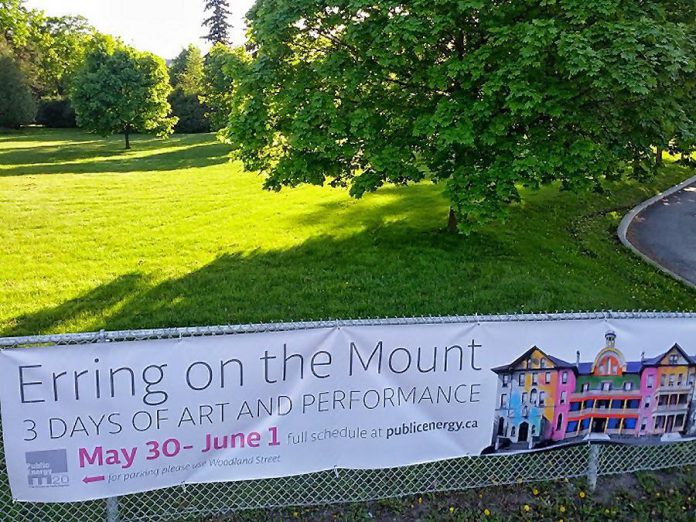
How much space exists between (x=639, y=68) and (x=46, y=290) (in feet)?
32.9

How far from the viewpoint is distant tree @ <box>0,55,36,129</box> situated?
1859 inches

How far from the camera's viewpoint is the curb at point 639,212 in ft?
39.0

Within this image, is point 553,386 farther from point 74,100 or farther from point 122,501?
point 74,100

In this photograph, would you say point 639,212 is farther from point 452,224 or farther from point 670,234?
point 452,224

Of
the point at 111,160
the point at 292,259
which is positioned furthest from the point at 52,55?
the point at 292,259

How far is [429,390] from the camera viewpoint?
176 inches

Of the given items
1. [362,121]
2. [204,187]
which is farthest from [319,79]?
[204,187]

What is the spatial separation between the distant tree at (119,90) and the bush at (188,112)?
14.5 meters

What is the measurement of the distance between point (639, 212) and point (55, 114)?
2269 inches

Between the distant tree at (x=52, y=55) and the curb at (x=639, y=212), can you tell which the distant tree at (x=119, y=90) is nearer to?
the distant tree at (x=52, y=55)

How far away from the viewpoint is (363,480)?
4914 mm

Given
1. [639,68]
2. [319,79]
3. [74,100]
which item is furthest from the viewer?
[74,100]

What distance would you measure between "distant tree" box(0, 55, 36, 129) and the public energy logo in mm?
53053

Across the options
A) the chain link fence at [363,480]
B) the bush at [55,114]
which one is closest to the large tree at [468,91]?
the chain link fence at [363,480]
